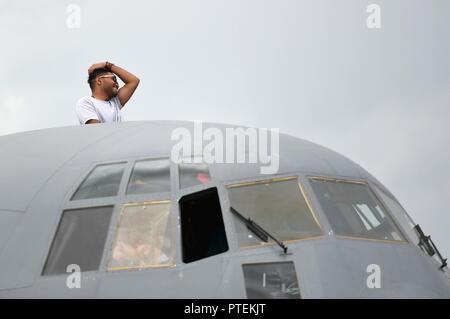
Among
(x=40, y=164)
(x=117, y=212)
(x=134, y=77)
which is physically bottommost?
(x=117, y=212)

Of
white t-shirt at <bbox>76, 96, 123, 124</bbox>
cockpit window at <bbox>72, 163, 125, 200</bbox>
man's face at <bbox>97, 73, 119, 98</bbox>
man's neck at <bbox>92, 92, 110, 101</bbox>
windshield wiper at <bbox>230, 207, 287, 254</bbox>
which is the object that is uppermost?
man's face at <bbox>97, 73, 119, 98</bbox>

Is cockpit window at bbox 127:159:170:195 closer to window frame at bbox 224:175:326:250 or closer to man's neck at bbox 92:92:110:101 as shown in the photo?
window frame at bbox 224:175:326:250

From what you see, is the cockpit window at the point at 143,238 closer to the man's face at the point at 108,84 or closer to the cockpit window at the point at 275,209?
the cockpit window at the point at 275,209

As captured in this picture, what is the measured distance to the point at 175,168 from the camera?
11070mm

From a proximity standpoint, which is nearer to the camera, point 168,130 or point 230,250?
point 230,250

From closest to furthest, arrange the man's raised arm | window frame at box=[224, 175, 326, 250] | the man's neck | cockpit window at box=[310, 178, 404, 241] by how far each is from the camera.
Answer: window frame at box=[224, 175, 326, 250]
cockpit window at box=[310, 178, 404, 241]
the man's neck
the man's raised arm

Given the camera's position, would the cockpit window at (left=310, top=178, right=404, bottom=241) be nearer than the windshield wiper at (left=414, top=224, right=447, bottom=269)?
Yes

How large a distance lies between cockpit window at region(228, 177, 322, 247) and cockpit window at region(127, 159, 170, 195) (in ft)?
3.26

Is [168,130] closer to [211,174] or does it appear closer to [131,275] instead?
[211,174]

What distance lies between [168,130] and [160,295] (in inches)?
145

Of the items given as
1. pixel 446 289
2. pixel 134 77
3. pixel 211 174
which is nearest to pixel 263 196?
pixel 211 174

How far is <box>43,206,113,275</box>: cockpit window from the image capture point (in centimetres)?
1028

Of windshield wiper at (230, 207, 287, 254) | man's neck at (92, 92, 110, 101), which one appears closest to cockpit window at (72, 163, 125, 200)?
windshield wiper at (230, 207, 287, 254)

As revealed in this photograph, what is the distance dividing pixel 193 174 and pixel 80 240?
6.28 feet
